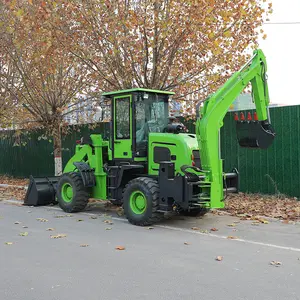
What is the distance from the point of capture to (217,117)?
8961 millimetres

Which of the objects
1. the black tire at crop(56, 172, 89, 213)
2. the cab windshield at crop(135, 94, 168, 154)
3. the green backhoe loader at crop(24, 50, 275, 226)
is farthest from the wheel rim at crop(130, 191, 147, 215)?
the black tire at crop(56, 172, 89, 213)

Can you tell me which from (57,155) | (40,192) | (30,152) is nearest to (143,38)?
(40,192)

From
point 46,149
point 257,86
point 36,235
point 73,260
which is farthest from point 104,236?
point 46,149

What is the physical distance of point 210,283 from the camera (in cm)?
534

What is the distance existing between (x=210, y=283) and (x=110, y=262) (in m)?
1.64

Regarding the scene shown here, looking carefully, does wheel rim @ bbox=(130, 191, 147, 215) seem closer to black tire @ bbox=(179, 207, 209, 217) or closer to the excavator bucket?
black tire @ bbox=(179, 207, 209, 217)

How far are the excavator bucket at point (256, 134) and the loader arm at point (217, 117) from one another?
0.06 meters

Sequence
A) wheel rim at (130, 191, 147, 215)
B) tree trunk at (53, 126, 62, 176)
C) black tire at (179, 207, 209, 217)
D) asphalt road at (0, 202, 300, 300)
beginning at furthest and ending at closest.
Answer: tree trunk at (53, 126, 62, 176), black tire at (179, 207, 209, 217), wheel rim at (130, 191, 147, 215), asphalt road at (0, 202, 300, 300)

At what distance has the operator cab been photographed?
1006cm

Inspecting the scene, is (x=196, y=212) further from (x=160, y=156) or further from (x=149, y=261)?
(x=149, y=261)

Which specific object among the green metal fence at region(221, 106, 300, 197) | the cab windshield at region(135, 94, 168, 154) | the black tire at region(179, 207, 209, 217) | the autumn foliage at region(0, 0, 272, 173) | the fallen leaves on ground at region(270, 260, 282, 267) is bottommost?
the fallen leaves on ground at region(270, 260, 282, 267)

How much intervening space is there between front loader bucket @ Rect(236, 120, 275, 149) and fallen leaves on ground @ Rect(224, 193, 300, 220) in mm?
1703

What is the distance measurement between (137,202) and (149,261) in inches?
122

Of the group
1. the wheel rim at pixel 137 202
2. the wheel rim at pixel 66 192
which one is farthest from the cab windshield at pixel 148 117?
the wheel rim at pixel 66 192
